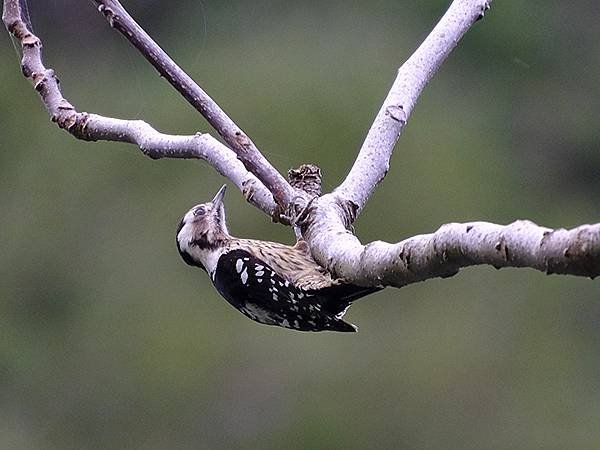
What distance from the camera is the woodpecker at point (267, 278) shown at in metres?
1.62

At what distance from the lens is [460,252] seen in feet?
3.41

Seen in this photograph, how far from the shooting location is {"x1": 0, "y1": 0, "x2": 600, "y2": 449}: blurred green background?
405cm

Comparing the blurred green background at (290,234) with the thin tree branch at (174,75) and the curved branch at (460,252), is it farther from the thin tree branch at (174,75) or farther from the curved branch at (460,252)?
the curved branch at (460,252)

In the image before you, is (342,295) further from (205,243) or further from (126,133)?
(205,243)

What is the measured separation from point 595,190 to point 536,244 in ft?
13.6

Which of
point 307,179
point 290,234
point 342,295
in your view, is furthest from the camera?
point 290,234

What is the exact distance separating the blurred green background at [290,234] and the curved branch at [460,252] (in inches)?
109

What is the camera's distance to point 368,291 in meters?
1.46

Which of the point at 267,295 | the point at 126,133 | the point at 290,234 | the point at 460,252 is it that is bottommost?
the point at 460,252

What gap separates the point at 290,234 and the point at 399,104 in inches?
92.2

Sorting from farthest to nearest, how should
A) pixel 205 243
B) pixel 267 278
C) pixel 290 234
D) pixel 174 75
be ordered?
pixel 290 234
pixel 205 243
pixel 267 278
pixel 174 75

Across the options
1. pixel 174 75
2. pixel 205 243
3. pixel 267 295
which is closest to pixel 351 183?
pixel 174 75

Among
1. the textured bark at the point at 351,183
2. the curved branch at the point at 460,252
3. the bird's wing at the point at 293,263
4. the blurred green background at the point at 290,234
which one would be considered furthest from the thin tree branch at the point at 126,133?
the blurred green background at the point at 290,234

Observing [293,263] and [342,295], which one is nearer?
[342,295]
